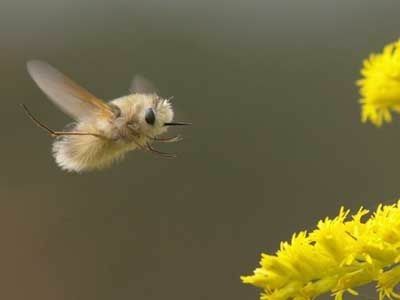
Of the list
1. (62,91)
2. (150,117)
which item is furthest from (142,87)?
(62,91)

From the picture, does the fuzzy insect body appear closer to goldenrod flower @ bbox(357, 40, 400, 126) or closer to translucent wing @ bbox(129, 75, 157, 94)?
translucent wing @ bbox(129, 75, 157, 94)

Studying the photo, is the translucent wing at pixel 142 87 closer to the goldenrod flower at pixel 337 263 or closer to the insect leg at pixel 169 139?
the insect leg at pixel 169 139

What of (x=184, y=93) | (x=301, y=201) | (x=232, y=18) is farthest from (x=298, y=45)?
(x=301, y=201)

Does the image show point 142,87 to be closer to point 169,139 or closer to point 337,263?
point 169,139

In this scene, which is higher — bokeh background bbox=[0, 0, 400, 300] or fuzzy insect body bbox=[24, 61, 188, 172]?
bokeh background bbox=[0, 0, 400, 300]

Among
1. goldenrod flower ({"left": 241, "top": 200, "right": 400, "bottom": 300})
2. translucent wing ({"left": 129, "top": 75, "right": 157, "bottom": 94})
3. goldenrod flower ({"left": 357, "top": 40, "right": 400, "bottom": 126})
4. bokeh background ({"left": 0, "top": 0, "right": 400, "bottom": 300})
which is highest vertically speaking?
bokeh background ({"left": 0, "top": 0, "right": 400, "bottom": 300})

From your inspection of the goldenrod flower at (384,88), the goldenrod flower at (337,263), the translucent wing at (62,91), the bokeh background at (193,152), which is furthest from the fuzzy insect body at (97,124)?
the bokeh background at (193,152)

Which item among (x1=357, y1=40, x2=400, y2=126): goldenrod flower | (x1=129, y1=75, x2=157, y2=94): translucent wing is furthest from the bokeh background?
(x1=357, y1=40, x2=400, y2=126): goldenrod flower
